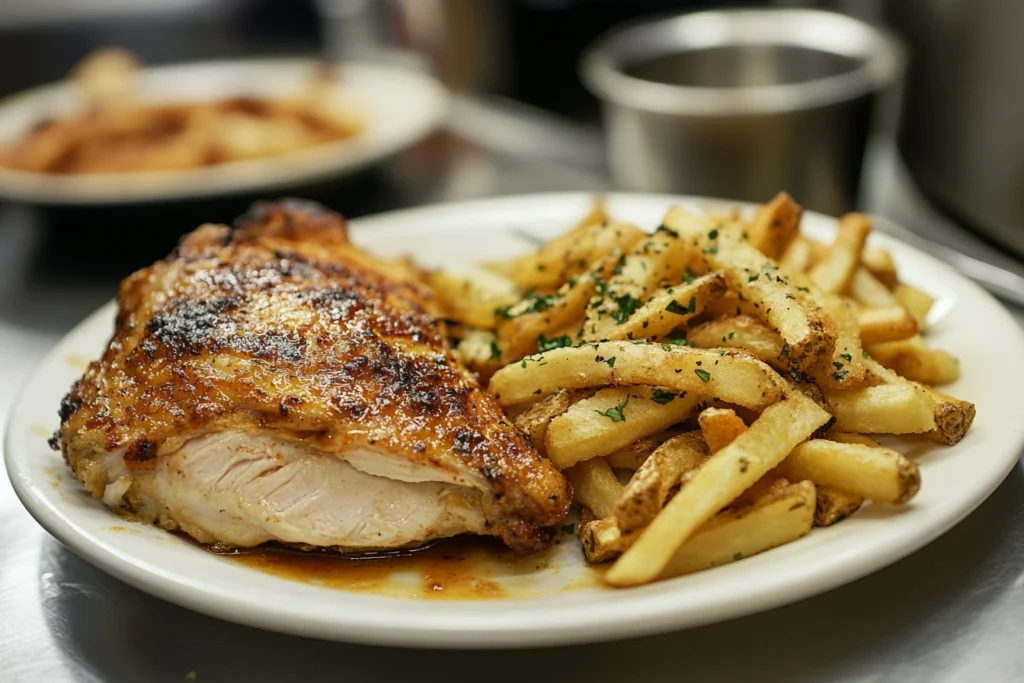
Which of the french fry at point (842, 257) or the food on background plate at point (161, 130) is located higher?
the french fry at point (842, 257)

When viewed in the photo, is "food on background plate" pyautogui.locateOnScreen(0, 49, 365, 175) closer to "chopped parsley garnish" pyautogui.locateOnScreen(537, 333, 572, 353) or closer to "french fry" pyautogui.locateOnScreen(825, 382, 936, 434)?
"chopped parsley garnish" pyautogui.locateOnScreen(537, 333, 572, 353)

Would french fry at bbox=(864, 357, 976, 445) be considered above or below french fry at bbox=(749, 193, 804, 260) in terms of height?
below

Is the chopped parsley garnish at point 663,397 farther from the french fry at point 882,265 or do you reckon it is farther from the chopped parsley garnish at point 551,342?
the french fry at point 882,265

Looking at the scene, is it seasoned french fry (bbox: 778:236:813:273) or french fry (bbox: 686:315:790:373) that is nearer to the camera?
french fry (bbox: 686:315:790:373)

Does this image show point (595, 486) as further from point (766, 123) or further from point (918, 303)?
point (766, 123)

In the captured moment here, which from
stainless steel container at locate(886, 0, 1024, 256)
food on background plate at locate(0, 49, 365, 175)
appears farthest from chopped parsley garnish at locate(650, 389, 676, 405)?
food on background plate at locate(0, 49, 365, 175)

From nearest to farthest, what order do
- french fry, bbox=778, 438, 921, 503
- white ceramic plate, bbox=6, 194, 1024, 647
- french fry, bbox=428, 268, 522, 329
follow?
white ceramic plate, bbox=6, 194, 1024, 647, french fry, bbox=778, 438, 921, 503, french fry, bbox=428, 268, 522, 329

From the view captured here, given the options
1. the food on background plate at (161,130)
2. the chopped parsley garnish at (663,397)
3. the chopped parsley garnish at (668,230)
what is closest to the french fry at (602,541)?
the chopped parsley garnish at (663,397)
